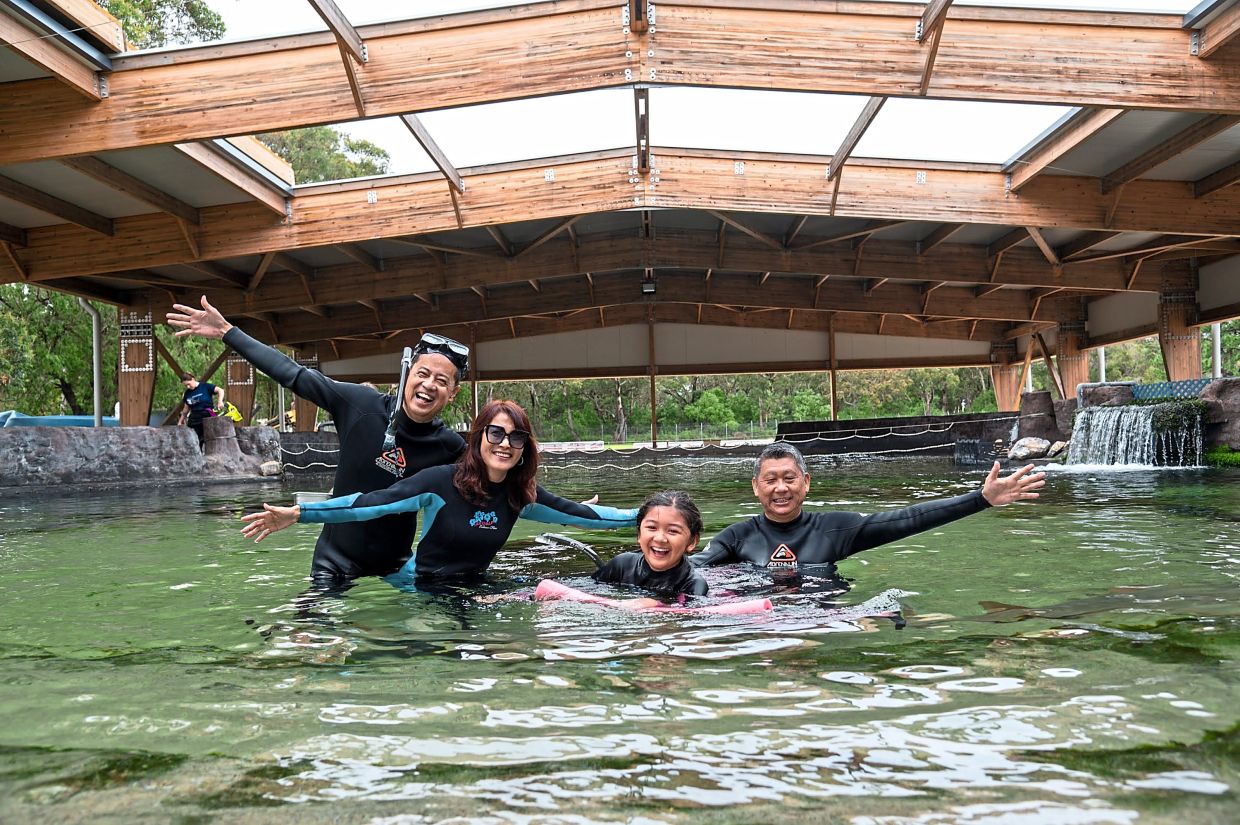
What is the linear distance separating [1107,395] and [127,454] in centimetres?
1439

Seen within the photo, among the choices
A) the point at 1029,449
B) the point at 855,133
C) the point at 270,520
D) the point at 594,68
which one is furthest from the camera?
the point at 1029,449

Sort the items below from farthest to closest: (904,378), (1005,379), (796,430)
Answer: (904,378) < (1005,379) < (796,430)

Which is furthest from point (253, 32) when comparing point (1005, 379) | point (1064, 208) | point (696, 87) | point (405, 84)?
point (1005, 379)

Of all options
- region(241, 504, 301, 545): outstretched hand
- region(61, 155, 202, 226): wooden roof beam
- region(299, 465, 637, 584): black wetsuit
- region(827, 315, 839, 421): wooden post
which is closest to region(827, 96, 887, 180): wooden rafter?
A: region(299, 465, 637, 584): black wetsuit

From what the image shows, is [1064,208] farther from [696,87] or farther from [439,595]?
[439,595]

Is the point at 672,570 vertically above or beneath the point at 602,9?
beneath

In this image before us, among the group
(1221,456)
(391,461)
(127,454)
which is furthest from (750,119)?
(127,454)

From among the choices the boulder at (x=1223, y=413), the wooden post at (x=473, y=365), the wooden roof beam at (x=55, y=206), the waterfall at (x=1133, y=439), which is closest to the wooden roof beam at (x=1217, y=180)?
the boulder at (x=1223, y=413)

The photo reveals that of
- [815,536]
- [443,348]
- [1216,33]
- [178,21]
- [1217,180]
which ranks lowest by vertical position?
[815,536]

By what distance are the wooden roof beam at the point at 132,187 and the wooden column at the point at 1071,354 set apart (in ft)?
56.8

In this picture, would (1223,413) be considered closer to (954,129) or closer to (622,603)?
(954,129)

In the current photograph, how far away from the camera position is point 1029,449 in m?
15.7

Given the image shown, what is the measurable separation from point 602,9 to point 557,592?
22.7ft

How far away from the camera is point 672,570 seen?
3736mm
